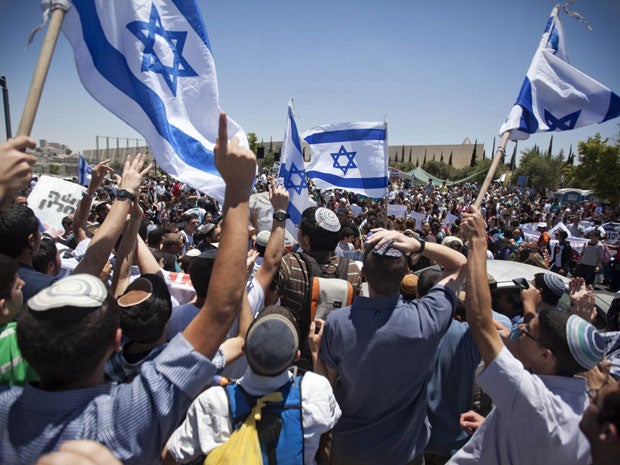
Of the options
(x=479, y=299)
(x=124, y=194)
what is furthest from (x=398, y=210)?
(x=124, y=194)

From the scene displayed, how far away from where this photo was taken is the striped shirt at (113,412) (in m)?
1.12

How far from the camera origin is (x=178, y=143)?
2.93 metres

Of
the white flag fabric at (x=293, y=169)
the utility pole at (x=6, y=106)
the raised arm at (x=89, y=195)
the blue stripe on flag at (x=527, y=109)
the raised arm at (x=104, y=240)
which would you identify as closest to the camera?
the raised arm at (x=104, y=240)

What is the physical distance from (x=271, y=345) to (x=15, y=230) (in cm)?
192

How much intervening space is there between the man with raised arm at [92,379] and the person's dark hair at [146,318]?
56cm

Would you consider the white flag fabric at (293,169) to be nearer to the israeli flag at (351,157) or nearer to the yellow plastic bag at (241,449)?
the israeli flag at (351,157)

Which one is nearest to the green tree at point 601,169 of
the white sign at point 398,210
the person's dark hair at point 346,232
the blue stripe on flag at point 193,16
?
the white sign at point 398,210

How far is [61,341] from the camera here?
45.1 inches

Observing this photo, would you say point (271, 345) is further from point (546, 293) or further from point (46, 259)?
point (546, 293)

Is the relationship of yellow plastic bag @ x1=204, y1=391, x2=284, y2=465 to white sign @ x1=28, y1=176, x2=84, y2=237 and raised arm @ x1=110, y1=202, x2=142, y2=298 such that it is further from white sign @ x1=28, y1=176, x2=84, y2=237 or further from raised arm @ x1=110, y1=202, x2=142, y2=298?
white sign @ x1=28, y1=176, x2=84, y2=237

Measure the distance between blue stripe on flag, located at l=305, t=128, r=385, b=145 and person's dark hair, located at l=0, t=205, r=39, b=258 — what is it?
497cm

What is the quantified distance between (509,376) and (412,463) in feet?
3.34

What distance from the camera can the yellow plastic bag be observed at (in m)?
1.45

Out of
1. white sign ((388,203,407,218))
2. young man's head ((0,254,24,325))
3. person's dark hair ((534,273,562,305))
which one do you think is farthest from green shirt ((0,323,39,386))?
white sign ((388,203,407,218))
